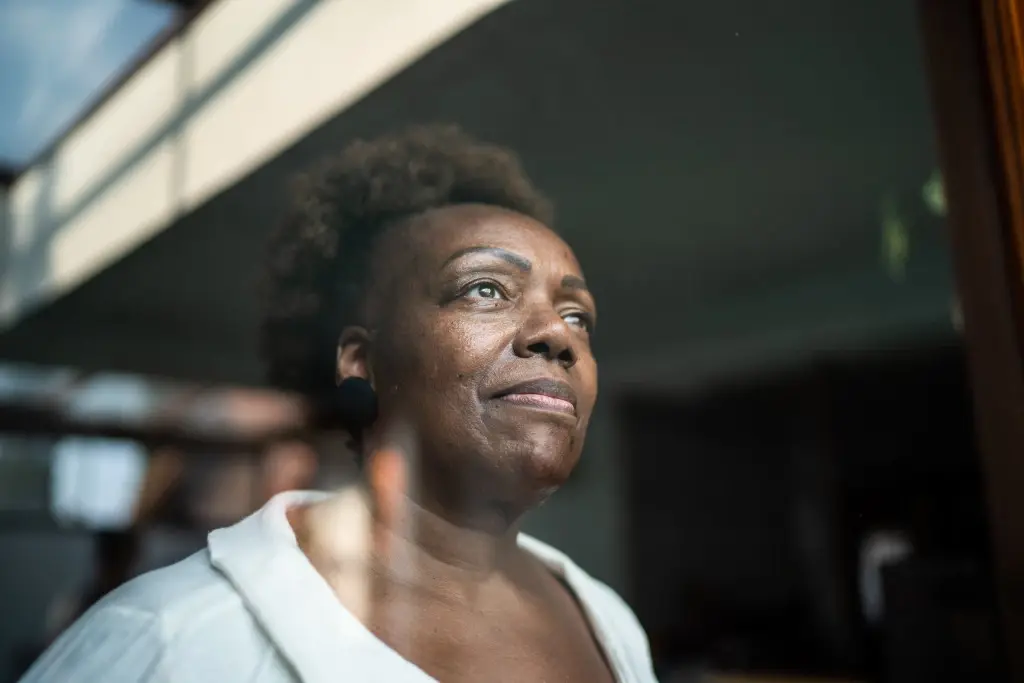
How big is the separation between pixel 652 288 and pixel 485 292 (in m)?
0.27

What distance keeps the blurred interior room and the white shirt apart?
3cm

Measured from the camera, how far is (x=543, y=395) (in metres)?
0.79

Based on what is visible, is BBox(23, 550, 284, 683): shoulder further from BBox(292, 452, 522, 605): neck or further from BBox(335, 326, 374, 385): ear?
BBox(335, 326, 374, 385): ear

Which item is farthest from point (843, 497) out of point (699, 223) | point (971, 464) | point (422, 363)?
point (422, 363)

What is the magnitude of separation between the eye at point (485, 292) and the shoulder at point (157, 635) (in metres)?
0.31

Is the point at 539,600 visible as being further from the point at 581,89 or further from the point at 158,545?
the point at 581,89

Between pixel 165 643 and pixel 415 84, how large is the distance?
58 cm

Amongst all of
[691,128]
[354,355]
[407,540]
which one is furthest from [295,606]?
[691,128]

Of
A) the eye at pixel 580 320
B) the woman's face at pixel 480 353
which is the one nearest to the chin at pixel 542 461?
the woman's face at pixel 480 353

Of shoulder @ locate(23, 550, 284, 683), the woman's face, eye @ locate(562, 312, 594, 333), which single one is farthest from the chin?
shoulder @ locate(23, 550, 284, 683)

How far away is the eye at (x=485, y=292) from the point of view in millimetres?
807

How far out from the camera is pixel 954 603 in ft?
3.14

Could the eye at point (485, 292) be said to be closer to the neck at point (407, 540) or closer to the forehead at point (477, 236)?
the forehead at point (477, 236)

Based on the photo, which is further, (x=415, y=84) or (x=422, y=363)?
(x=415, y=84)
